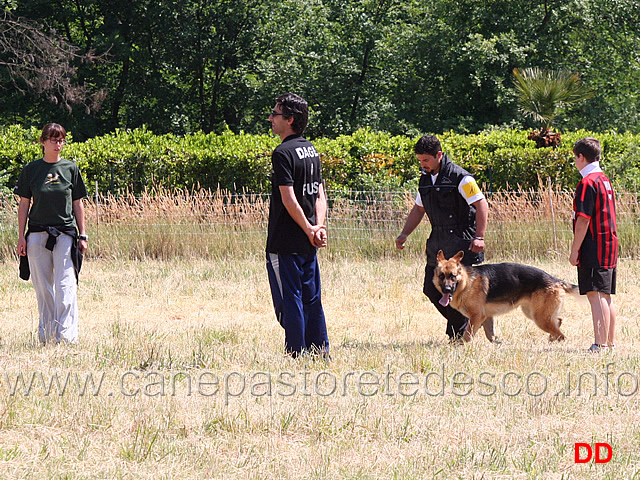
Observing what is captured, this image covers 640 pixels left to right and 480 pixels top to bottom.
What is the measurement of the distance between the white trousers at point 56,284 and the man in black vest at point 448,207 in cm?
282

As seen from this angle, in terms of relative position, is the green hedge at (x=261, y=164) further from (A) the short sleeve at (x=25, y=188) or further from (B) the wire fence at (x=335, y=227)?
(A) the short sleeve at (x=25, y=188)

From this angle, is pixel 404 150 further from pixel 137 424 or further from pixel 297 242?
pixel 137 424

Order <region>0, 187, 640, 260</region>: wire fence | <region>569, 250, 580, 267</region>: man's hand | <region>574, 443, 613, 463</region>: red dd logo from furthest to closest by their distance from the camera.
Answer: <region>0, 187, 640, 260</region>: wire fence
<region>569, 250, 580, 267</region>: man's hand
<region>574, 443, 613, 463</region>: red dd logo

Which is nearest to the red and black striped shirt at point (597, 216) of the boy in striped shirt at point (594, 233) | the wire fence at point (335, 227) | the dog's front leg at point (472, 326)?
the boy in striped shirt at point (594, 233)

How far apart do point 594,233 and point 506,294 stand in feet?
3.23

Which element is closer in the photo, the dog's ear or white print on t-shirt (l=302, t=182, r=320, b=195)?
white print on t-shirt (l=302, t=182, r=320, b=195)

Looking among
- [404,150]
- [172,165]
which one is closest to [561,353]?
[404,150]

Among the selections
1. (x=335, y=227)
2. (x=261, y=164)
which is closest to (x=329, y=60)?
(x=261, y=164)

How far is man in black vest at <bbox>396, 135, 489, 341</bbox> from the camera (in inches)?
256

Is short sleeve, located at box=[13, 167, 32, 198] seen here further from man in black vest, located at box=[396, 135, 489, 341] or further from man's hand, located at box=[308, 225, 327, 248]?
man in black vest, located at box=[396, 135, 489, 341]

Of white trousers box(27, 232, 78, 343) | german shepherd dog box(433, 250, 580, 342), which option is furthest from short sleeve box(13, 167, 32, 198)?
german shepherd dog box(433, 250, 580, 342)

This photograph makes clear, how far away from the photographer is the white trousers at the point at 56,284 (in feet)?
22.2

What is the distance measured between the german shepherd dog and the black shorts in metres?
0.52

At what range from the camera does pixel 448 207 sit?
6641mm
